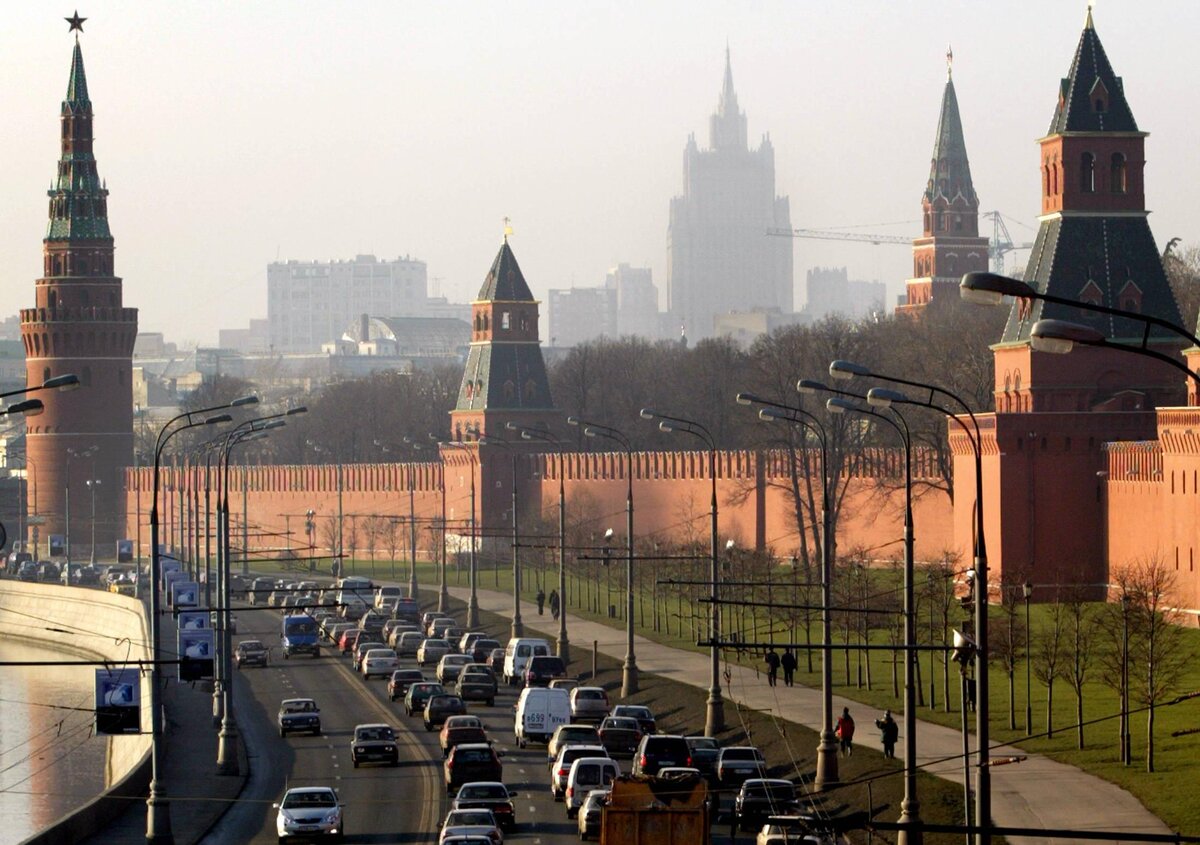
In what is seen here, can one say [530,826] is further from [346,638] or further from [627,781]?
[346,638]

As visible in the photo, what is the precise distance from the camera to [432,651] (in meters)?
62.3

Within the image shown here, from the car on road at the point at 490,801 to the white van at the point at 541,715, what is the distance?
33.3 ft

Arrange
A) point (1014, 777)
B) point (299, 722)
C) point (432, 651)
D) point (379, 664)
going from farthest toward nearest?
point (432, 651) < point (379, 664) < point (299, 722) < point (1014, 777)

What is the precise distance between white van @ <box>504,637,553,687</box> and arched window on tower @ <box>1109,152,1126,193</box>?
20127mm

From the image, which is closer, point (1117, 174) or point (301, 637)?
point (1117, 174)

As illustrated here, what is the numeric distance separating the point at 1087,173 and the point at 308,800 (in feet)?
128

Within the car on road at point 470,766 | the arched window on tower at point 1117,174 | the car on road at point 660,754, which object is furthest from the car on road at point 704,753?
the arched window on tower at point 1117,174

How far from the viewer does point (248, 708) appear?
54.9m

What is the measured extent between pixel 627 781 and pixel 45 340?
325 feet

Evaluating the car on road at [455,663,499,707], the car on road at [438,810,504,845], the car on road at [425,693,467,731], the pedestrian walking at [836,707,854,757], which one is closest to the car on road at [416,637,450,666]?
the car on road at [455,663,499,707]

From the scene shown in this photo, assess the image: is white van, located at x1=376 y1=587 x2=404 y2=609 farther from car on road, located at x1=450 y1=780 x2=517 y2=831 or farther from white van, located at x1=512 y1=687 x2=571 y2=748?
car on road, located at x1=450 y1=780 x2=517 y2=831

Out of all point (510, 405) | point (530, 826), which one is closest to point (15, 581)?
point (510, 405)

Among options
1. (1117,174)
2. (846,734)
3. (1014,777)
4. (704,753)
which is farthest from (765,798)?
(1117,174)

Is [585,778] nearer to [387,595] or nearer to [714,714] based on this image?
[714,714]
